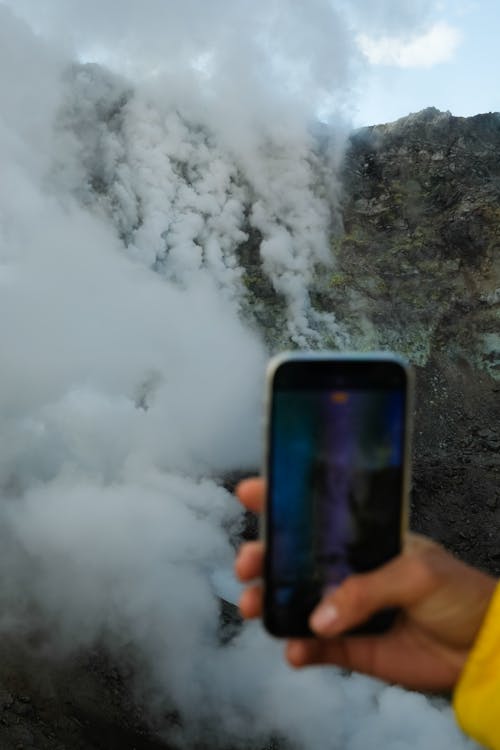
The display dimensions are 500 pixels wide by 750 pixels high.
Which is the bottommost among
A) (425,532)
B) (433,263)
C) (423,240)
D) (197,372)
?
(425,532)

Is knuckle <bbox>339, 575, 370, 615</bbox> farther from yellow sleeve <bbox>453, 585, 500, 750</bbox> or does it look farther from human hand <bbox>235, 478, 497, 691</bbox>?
yellow sleeve <bbox>453, 585, 500, 750</bbox>

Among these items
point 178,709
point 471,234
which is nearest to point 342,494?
point 178,709

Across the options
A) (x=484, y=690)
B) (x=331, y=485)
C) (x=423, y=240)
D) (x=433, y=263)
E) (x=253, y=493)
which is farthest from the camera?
(x=423, y=240)

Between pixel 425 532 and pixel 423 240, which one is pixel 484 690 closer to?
pixel 425 532

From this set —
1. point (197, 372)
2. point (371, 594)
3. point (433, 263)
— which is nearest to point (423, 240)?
point (433, 263)

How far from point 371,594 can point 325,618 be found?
5.0 inches

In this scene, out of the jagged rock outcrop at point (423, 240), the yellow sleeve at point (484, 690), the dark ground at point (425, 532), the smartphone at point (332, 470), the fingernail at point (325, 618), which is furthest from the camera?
the jagged rock outcrop at point (423, 240)

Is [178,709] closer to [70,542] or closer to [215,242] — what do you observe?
[70,542]

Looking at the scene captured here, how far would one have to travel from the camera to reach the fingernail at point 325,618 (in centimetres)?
141

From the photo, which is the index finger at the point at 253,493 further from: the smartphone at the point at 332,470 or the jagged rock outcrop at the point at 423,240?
the jagged rock outcrop at the point at 423,240

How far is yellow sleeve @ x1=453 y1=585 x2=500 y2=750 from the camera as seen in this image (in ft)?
4.26

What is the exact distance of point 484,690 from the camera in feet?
4.33

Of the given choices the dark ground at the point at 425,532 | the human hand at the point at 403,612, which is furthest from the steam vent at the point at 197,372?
the human hand at the point at 403,612

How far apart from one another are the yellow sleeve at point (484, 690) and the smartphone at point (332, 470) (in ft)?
0.72
